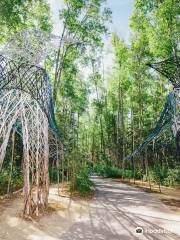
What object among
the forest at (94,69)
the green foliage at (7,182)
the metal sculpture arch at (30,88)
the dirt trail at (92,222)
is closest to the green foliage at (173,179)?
the forest at (94,69)

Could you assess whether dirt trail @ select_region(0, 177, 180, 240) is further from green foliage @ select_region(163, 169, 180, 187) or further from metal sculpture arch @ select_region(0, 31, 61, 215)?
green foliage @ select_region(163, 169, 180, 187)

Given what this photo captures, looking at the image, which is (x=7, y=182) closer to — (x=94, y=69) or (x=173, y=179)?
(x=173, y=179)

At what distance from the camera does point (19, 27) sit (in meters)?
13.5

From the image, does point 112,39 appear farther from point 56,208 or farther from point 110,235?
point 110,235

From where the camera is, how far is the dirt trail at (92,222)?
5184 mm

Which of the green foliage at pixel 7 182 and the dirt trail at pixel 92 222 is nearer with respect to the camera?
the dirt trail at pixel 92 222

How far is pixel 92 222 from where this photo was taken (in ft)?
20.2

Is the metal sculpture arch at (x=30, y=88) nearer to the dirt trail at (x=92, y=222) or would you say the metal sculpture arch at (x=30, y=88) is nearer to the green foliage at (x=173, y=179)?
the dirt trail at (x=92, y=222)

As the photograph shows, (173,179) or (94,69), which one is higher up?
(94,69)

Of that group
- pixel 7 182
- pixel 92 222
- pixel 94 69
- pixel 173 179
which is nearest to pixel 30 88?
pixel 92 222

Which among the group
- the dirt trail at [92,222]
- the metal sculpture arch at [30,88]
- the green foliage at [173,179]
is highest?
the metal sculpture arch at [30,88]

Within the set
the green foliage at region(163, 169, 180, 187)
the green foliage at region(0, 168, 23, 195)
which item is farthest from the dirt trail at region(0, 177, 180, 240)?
the green foliage at region(163, 169, 180, 187)

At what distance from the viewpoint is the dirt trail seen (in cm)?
518

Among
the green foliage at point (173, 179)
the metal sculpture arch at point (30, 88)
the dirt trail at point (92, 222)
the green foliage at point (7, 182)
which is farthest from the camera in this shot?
the green foliage at point (173, 179)
